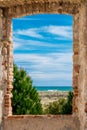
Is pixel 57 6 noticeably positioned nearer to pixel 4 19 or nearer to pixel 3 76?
pixel 4 19

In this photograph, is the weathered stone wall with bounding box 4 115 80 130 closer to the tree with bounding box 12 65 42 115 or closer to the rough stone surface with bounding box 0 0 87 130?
the rough stone surface with bounding box 0 0 87 130

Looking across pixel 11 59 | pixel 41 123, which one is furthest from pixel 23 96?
pixel 41 123

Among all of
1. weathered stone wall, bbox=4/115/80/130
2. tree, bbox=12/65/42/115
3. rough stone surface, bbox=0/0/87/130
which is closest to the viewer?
rough stone surface, bbox=0/0/87/130

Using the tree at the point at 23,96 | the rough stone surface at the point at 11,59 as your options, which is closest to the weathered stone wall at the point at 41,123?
the rough stone surface at the point at 11,59

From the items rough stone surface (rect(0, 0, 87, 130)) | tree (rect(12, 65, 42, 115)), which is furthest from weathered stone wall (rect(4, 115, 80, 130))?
tree (rect(12, 65, 42, 115))

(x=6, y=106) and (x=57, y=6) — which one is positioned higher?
(x=57, y=6)

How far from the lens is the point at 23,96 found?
59.6 ft

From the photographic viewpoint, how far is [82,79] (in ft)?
31.3

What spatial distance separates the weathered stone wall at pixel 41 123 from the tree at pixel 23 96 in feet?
23.9

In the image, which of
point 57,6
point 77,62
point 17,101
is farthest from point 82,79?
point 17,101

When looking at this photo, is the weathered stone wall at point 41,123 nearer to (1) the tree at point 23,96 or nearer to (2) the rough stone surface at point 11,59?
(2) the rough stone surface at point 11,59

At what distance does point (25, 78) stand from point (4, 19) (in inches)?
349

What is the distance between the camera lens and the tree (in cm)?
1774

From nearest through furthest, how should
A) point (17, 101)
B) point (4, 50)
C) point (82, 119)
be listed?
point (82, 119) < point (4, 50) < point (17, 101)
